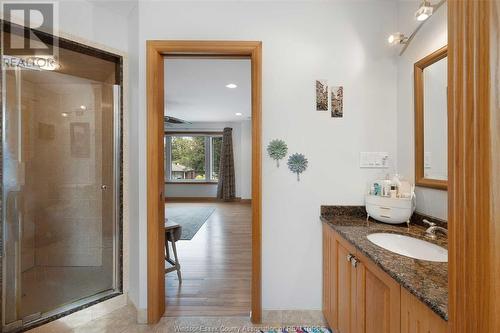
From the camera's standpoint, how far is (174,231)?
2.56 m

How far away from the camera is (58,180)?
6.48 feet

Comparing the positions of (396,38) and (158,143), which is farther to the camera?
(158,143)

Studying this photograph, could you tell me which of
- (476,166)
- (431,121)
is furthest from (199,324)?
(431,121)

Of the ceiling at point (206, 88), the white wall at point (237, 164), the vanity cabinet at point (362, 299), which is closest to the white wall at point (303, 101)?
the vanity cabinet at point (362, 299)

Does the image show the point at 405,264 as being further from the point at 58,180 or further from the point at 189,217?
the point at 189,217

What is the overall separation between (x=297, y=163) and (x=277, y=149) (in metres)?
0.20

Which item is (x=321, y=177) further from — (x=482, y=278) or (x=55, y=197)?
(x=55, y=197)

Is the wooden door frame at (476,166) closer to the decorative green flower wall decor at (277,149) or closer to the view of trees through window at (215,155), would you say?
the decorative green flower wall decor at (277,149)

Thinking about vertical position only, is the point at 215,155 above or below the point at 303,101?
below

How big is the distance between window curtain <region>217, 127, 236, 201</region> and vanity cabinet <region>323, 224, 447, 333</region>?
5742 mm

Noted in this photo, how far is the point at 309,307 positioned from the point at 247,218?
358 cm

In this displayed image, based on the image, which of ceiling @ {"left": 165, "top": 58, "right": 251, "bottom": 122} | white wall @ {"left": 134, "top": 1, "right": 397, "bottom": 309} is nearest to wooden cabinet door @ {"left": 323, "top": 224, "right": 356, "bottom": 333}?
white wall @ {"left": 134, "top": 1, "right": 397, "bottom": 309}

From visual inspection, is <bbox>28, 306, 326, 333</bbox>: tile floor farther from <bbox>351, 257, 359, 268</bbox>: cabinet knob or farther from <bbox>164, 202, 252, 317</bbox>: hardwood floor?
<bbox>351, 257, 359, 268</bbox>: cabinet knob

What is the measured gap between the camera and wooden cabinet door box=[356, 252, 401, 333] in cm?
100
